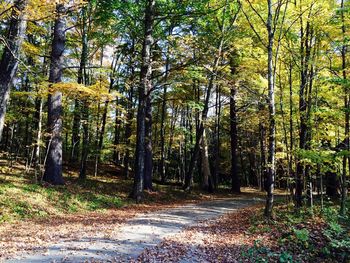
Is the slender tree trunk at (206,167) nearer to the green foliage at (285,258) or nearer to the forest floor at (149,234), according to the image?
the forest floor at (149,234)

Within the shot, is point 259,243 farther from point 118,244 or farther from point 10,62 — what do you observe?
point 10,62

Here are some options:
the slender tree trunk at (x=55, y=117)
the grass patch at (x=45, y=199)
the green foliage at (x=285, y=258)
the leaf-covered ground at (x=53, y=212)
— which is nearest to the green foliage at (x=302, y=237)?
the green foliage at (x=285, y=258)

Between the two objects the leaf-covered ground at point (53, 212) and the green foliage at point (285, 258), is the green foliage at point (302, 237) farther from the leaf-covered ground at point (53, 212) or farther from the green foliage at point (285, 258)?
the leaf-covered ground at point (53, 212)

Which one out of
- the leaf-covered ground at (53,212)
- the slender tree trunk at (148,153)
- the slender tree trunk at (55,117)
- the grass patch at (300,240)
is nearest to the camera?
the grass patch at (300,240)

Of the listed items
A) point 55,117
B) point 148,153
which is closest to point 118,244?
point 55,117

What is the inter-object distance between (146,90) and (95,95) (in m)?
2.76

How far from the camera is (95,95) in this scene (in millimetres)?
11695

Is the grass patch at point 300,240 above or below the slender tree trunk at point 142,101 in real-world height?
below

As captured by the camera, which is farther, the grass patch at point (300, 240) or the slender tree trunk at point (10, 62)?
the slender tree trunk at point (10, 62)

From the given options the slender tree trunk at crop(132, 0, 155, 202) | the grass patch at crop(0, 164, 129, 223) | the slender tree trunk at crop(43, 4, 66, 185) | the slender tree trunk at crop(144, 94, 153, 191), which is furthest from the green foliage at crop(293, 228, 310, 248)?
the slender tree trunk at crop(144, 94, 153, 191)

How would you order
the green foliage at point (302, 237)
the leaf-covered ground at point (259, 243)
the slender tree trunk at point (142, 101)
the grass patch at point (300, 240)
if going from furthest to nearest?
the slender tree trunk at point (142, 101)
the green foliage at point (302, 237)
the grass patch at point (300, 240)
the leaf-covered ground at point (259, 243)

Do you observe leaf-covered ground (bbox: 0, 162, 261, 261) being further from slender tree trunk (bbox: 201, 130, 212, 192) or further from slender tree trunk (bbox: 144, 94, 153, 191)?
slender tree trunk (bbox: 201, 130, 212, 192)

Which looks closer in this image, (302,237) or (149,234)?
(302,237)

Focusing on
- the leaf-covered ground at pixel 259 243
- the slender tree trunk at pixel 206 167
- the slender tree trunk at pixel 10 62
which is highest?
the slender tree trunk at pixel 10 62
